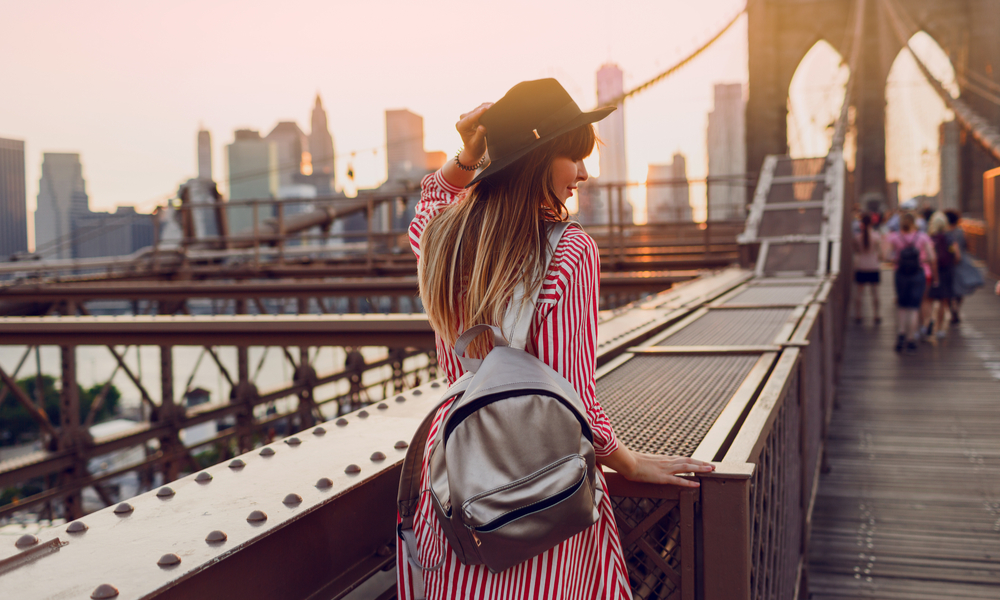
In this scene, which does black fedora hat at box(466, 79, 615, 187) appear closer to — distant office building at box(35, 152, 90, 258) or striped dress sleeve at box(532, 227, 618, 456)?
striped dress sleeve at box(532, 227, 618, 456)

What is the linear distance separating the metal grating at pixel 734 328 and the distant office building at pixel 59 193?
3988cm

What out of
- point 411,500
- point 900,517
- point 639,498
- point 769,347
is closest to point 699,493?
point 639,498

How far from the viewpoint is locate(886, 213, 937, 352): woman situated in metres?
8.72

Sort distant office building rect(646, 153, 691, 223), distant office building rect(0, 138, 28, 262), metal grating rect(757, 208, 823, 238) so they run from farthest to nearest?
distant office building rect(0, 138, 28, 262)
distant office building rect(646, 153, 691, 223)
metal grating rect(757, 208, 823, 238)

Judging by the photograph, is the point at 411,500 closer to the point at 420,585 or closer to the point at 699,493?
the point at 420,585

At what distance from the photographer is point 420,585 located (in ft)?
4.66

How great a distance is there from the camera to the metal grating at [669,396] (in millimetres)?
2107

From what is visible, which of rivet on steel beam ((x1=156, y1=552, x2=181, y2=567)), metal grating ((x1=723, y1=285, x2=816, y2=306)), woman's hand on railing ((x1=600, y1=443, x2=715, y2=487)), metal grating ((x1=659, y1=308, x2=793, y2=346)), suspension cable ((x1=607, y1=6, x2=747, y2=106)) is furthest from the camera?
suspension cable ((x1=607, y1=6, x2=747, y2=106))

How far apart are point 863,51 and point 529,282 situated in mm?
40306

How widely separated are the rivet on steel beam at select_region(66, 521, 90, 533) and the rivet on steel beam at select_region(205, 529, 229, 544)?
0.24 metres

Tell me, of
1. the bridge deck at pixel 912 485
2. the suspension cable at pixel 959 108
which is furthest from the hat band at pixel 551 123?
the suspension cable at pixel 959 108

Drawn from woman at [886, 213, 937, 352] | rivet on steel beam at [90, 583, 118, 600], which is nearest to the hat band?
rivet on steel beam at [90, 583, 118, 600]

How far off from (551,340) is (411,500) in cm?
42

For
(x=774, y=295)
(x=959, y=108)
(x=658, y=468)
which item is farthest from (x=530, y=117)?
(x=959, y=108)
